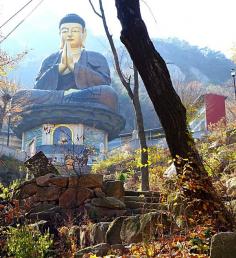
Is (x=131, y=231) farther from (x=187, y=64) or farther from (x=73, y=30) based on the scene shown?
(x=187, y=64)

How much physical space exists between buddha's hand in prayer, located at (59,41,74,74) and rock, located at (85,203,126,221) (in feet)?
81.8

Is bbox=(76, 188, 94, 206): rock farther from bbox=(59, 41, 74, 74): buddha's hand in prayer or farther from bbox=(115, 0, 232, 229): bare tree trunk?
bbox=(59, 41, 74, 74): buddha's hand in prayer

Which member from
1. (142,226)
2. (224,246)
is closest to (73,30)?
(142,226)

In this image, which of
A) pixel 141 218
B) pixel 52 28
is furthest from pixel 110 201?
pixel 52 28

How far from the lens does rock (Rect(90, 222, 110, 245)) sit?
6042mm

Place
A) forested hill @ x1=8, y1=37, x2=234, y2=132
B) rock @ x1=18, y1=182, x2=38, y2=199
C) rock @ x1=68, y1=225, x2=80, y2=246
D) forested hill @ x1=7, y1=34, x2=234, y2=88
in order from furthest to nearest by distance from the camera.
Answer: forested hill @ x1=7, y1=34, x2=234, y2=88 < forested hill @ x1=8, y1=37, x2=234, y2=132 < rock @ x1=18, y1=182, x2=38, y2=199 < rock @ x1=68, y1=225, x2=80, y2=246

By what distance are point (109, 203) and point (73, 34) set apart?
25.6 meters

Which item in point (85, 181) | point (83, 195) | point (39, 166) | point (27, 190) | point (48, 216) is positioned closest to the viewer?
point (48, 216)

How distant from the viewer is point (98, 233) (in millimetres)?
6148

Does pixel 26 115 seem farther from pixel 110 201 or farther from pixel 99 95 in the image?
pixel 110 201

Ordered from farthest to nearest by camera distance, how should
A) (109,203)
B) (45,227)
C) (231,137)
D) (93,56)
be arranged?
(93,56) < (231,137) < (109,203) < (45,227)

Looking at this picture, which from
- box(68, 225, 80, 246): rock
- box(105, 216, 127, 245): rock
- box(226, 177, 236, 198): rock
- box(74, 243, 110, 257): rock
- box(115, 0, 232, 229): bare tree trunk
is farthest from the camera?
box(226, 177, 236, 198): rock

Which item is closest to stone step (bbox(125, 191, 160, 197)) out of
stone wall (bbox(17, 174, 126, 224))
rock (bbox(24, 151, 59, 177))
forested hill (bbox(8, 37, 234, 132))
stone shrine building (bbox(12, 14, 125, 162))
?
stone wall (bbox(17, 174, 126, 224))

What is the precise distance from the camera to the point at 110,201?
8.06 metres
